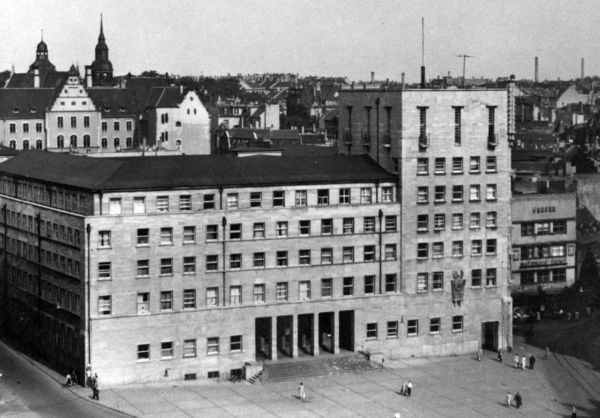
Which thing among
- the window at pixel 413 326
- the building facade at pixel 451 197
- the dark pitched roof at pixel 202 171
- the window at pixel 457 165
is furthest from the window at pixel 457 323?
the dark pitched roof at pixel 202 171

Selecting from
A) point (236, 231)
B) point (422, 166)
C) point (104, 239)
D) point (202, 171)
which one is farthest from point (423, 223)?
point (104, 239)

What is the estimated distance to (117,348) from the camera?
321 feet

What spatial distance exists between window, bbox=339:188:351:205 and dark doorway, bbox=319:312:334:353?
33.7ft

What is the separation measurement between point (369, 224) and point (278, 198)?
9.18 m

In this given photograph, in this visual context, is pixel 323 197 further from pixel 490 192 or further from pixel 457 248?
pixel 490 192

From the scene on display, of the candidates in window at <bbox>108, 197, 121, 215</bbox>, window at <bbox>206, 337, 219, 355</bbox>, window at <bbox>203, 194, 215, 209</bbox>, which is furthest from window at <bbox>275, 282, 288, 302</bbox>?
window at <bbox>108, 197, 121, 215</bbox>

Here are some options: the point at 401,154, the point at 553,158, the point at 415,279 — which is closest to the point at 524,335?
the point at 415,279

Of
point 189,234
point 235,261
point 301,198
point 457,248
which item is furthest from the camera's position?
point 457,248

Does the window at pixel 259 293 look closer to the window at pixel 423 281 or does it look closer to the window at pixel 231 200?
the window at pixel 231 200

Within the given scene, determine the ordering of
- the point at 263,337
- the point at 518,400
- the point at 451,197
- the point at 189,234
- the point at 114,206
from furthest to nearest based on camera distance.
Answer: the point at 451,197, the point at 263,337, the point at 189,234, the point at 114,206, the point at 518,400

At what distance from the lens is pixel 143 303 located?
326ft

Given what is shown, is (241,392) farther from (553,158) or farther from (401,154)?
(553,158)

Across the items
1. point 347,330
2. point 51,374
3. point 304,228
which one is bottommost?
point 51,374

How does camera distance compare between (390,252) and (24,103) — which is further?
(24,103)
